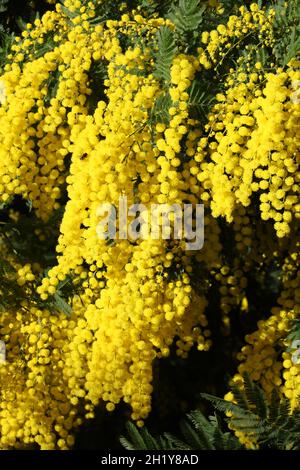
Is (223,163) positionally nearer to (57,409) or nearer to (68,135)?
(68,135)

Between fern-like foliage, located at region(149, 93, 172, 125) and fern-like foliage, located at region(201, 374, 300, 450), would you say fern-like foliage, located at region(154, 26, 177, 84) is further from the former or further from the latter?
fern-like foliage, located at region(201, 374, 300, 450)

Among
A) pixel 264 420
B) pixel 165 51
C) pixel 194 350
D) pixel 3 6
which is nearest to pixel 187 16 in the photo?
pixel 165 51

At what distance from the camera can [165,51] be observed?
331 centimetres

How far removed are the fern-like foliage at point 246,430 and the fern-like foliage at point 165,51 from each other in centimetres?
129

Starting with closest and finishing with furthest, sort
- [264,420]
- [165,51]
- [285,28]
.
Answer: [264,420], [165,51], [285,28]

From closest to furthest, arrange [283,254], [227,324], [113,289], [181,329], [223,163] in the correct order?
[223,163]
[113,289]
[181,329]
[283,254]
[227,324]

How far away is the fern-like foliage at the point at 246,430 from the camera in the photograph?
3000mm

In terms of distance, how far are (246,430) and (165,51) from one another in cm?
154

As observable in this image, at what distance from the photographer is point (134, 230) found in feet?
11.1

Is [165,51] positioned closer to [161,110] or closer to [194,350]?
[161,110]

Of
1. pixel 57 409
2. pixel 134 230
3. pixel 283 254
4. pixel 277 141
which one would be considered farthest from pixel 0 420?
pixel 277 141

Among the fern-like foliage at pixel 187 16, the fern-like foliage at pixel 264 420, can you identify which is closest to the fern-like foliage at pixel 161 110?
the fern-like foliage at pixel 187 16

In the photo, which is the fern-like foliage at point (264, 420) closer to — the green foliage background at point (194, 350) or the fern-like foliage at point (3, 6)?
the green foliage background at point (194, 350)
